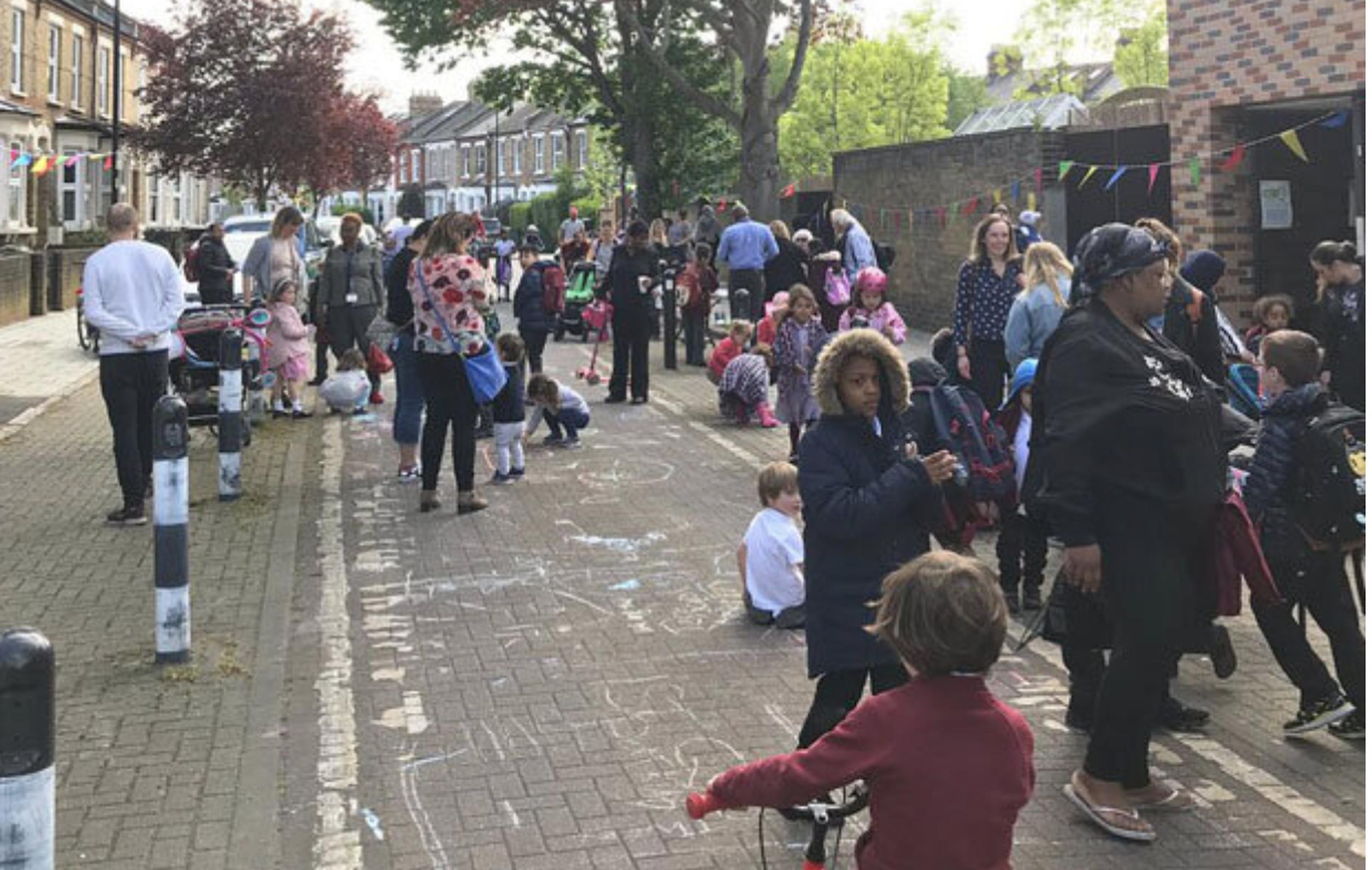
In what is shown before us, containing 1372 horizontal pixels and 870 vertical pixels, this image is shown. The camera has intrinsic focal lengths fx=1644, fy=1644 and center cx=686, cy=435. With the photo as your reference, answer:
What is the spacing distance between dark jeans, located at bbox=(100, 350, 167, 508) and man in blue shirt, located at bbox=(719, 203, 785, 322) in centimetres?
970

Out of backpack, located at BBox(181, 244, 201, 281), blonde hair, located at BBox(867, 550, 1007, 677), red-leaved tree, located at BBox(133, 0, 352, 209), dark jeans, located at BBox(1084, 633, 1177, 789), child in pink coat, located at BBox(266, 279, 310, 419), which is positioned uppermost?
red-leaved tree, located at BBox(133, 0, 352, 209)

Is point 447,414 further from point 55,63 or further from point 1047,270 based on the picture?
point 55,63

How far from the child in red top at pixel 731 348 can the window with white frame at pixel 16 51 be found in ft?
91.9

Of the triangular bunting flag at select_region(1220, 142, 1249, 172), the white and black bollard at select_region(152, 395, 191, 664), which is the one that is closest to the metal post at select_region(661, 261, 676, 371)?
the triangular bunting flag at select_region(1220, 142, 1249, 172)

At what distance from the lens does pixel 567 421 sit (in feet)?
44.2

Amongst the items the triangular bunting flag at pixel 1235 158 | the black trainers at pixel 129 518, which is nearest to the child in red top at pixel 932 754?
the black trainers at pixel 129 518

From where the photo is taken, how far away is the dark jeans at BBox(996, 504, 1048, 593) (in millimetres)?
7844

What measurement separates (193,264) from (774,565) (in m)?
13.5

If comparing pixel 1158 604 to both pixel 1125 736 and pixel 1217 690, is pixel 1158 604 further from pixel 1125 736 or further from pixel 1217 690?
pixel 1217 690

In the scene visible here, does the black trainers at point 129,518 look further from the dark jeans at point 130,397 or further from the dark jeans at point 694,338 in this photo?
the dark jeans at point 694,338

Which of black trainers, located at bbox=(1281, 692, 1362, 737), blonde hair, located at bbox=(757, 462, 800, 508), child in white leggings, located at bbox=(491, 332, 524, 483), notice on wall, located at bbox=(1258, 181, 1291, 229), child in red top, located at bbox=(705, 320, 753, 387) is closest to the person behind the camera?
black trainers, located at bbox=(1281, 692, 1362, 737)

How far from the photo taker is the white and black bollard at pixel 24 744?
3.35 meters

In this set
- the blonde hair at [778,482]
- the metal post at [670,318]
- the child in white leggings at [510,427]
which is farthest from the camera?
the metal post at [670,318]

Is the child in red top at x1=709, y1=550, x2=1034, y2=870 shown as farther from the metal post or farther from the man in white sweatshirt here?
the metal post
